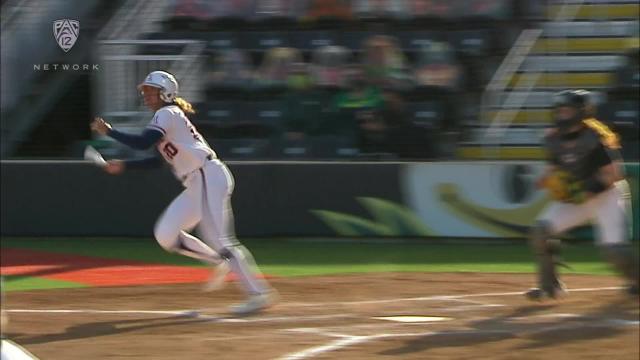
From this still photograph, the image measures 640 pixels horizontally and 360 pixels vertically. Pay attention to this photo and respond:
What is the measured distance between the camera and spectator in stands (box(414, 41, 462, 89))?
16719 millimetres

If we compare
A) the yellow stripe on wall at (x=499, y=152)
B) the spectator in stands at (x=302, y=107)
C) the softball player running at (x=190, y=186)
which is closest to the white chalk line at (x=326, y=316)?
the softball player running at (x=190, y=186)

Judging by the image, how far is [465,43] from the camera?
17.5m

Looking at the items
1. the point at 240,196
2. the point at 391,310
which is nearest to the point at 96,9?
the point at 240,196

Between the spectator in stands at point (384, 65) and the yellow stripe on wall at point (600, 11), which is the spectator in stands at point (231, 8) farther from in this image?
the yellow stripe on wall at point (600, 11)

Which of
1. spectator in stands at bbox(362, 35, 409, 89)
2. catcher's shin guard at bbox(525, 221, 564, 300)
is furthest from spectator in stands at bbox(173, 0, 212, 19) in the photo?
catcher's shin guard at bbox(525, 221, 564, 300)

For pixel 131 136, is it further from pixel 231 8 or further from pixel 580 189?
pixel 231 8

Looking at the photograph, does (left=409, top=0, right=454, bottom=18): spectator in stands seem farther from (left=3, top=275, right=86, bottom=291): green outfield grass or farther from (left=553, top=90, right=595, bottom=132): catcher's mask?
(left=553, top=90, right=595, bottom=132): catcher's mask

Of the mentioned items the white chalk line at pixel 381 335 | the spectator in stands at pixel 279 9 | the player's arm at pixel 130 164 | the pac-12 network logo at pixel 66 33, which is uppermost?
the spectator in stands at pixel 279 9

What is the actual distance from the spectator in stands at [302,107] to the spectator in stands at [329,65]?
0.16 m

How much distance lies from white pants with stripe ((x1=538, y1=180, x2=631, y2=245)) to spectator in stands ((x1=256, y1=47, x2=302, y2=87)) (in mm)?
7640

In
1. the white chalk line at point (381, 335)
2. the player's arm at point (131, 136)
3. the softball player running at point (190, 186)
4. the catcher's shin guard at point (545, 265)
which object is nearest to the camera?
the white chalk line at point (381, 335)

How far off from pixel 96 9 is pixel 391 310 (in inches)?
355

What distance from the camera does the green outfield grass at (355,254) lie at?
12.4 m

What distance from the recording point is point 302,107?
16531mm
